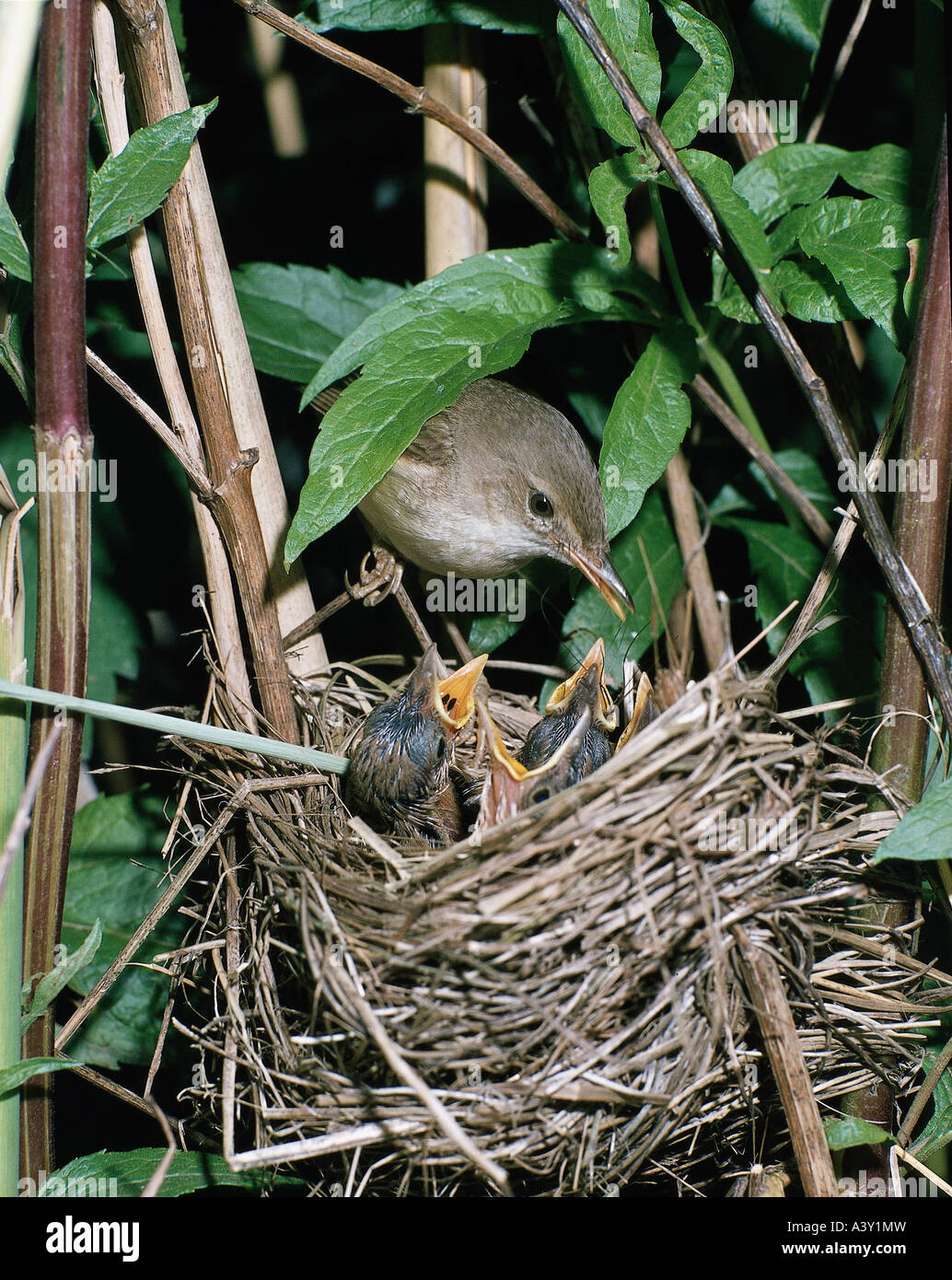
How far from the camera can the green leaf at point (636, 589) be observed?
74.7 inches

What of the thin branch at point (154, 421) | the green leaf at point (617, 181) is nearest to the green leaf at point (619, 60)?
the green leaf at point (617, 181)

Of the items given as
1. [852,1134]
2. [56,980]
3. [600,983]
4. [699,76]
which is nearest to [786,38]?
[699,76]

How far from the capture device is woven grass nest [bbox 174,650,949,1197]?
4.22ft

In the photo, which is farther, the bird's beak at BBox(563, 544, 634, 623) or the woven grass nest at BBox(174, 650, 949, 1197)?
the bird's beak at BBox(563, 544, 634, 623)

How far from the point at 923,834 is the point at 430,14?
57.6 inches

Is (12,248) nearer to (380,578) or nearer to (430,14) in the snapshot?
(430,14)

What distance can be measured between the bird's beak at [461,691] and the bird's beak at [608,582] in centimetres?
24

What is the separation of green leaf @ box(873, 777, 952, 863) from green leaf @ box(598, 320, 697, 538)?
22.2 inches

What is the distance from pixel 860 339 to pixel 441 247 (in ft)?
2.61

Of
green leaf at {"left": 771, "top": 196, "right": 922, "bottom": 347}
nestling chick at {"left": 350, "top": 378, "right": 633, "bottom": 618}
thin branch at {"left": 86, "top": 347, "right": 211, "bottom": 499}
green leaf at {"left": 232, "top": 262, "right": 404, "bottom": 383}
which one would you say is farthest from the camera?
nestling chick at {"left": 350, "top": 378, "right": 633, "bottom": 618}

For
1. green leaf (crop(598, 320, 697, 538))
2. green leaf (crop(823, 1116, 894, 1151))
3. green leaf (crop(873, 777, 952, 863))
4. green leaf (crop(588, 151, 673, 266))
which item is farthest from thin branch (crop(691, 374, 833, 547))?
green leaf (crop(823, 1116, 894, 1151))
